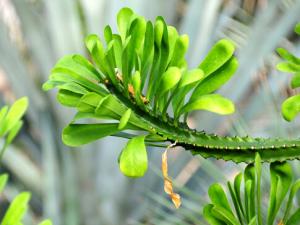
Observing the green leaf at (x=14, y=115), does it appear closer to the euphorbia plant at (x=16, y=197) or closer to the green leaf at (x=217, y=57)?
the euphorbia plant at (x=16, y=197)

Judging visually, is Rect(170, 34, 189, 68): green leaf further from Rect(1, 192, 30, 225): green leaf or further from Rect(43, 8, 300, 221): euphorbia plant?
Rect(1, 192, 30, 225): green leaf

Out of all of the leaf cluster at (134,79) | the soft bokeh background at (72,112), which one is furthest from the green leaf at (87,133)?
the soft bokeh background at (72,112)

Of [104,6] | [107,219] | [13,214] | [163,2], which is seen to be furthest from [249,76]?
[13,214]

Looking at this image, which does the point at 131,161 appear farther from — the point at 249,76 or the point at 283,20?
the point at 249,76

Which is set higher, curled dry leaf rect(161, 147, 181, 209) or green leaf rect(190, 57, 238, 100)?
green leaf rect(190, 57, 238, 100)

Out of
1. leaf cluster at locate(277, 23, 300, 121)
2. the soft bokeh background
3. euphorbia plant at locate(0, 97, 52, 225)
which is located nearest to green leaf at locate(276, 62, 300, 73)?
leaf cluster at locate(277, 23, 300, 121)

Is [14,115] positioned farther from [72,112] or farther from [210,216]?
[72,112]
